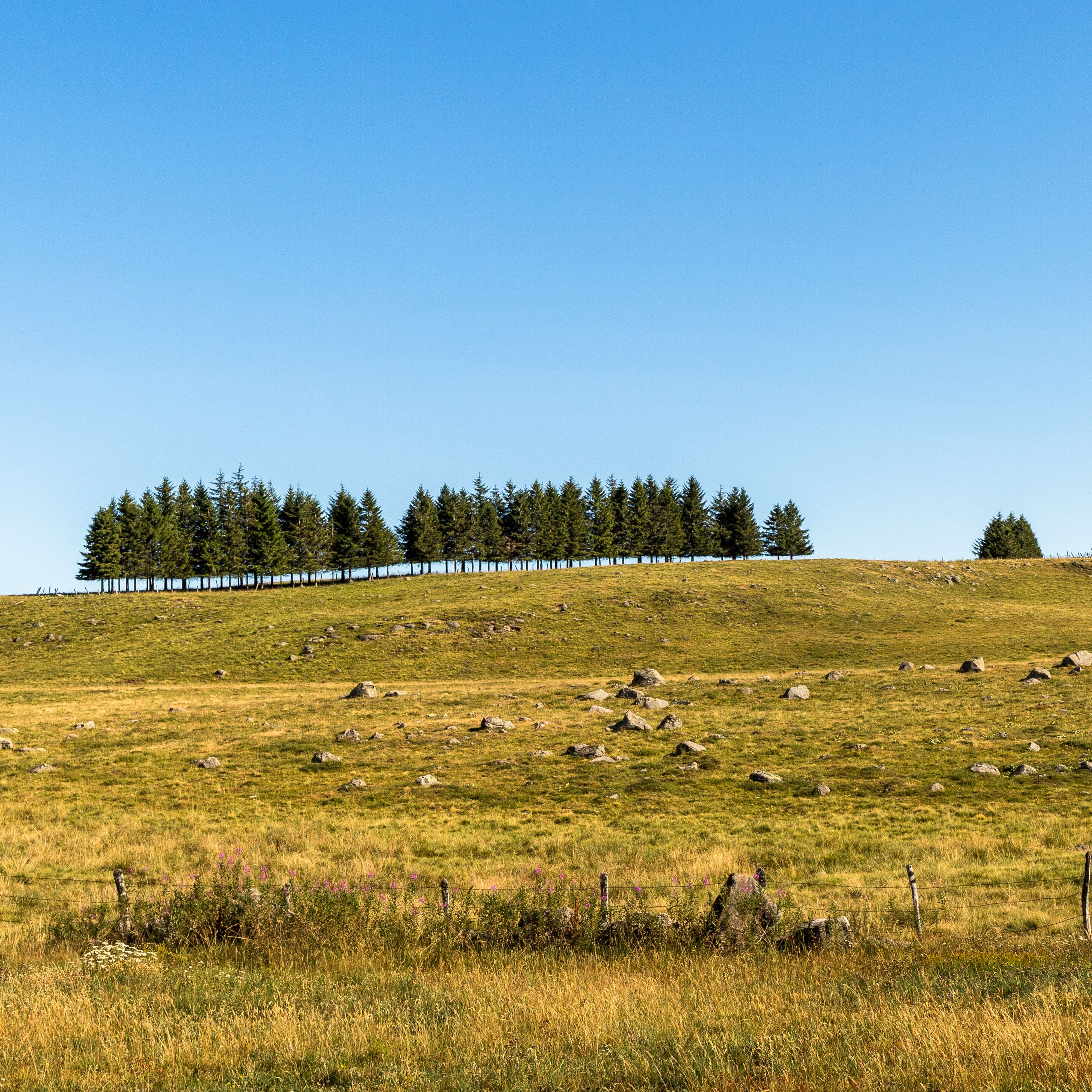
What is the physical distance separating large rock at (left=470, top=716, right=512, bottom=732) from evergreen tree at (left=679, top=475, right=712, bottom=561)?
312ft

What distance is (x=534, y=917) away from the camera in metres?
14.8

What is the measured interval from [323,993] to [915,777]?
25881mm

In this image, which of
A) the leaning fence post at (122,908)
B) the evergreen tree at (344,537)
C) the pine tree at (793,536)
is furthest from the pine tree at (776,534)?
the leaning fence post at (122,908)

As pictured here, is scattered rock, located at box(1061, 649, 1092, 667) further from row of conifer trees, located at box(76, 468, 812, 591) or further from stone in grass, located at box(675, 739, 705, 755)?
row of conifer trees, located at box(76, 468, 812, 591)

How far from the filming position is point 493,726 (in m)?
41.0

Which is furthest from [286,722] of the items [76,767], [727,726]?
[727,726]

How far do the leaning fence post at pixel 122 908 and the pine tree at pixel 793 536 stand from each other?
12678 cm

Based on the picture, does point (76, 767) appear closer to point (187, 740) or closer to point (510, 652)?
point (187, 740)

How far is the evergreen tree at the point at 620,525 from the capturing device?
133125 mm

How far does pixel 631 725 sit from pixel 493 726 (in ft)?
22.3

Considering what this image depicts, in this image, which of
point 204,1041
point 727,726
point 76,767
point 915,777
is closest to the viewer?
point 204,1041

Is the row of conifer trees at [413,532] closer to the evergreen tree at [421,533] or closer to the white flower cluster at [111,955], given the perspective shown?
the evergreen tree at [421,533]

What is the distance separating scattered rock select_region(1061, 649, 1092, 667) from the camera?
50250 mm

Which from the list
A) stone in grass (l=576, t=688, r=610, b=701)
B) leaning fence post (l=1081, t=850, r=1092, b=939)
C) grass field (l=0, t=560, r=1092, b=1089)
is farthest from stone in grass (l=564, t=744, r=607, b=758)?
leaning fence post (l=1081, t=850, r=1092, b=939)
